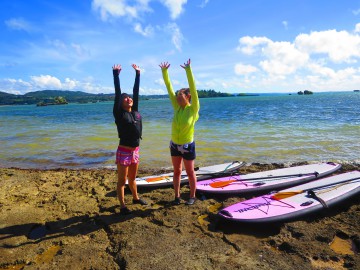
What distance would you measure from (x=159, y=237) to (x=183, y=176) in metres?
3.06

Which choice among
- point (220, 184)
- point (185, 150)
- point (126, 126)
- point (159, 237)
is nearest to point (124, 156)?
point (126, 126)

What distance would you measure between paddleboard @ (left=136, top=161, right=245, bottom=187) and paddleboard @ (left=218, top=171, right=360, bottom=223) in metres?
2.02

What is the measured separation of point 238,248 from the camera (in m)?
3.88

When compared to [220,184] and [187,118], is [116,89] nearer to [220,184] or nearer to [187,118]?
[187,118]

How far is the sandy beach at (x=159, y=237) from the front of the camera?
3.60 m

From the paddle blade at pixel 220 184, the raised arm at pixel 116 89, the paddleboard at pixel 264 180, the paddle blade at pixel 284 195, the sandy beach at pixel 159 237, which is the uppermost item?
the raised arm at pixel 116 89

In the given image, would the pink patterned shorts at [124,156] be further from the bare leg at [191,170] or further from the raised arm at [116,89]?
the bare leg at [191,170]

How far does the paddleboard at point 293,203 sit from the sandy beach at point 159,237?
16 cm

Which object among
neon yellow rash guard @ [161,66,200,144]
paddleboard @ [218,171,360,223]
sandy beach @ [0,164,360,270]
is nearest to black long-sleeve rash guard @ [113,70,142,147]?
neon yellow rash guard @ [161,66,200,144]

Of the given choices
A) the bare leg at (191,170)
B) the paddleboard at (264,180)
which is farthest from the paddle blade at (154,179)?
the bare leg at (191,170)

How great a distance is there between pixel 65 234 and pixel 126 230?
0.96 m

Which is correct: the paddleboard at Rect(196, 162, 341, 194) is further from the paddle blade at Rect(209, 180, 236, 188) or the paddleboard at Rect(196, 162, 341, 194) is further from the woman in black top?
the woman in black top

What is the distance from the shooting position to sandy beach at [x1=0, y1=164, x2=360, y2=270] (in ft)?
11.8

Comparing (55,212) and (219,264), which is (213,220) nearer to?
(219,264)
